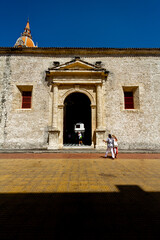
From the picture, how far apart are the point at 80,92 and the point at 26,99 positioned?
4.60 meters

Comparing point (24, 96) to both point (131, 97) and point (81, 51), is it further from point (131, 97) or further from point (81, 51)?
point (131, 97)

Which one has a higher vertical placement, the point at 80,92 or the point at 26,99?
the point at 80,92

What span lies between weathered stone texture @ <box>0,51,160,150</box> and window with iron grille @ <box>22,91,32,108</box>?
18.8 inches

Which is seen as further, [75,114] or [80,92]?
[75,114]

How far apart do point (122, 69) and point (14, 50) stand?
9.06 metres

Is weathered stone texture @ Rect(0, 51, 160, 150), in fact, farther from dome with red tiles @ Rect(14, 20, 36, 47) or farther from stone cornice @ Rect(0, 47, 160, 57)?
dome with red tiles @ Rect(14, 20, 36, 47)

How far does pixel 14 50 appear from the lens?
37.6ft

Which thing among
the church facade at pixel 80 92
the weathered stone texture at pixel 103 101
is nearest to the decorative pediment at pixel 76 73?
the church facade at pixel 80 92

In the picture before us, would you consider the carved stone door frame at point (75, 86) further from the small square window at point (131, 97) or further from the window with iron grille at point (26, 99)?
the small square window at point (131, 97)

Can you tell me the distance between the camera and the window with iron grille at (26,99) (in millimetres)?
11602

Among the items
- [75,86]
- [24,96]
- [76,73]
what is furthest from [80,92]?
[24,96]
